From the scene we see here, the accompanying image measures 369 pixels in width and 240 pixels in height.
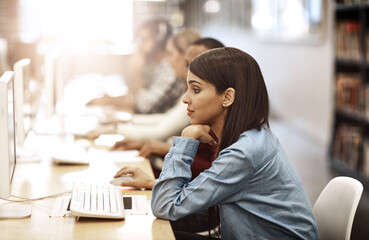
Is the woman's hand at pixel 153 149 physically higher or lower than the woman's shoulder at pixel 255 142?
lower

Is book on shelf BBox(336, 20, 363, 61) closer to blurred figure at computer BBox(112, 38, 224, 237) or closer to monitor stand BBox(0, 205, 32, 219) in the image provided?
blurred figure at computer BBox(112, 38, 224, 237)

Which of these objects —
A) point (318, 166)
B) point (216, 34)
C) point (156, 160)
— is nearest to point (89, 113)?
point (156, 160)

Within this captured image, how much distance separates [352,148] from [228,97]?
343 centimetres

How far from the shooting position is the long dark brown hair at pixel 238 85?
5.47 feet

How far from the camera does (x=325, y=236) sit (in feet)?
6.13

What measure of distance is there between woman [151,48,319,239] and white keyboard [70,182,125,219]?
0.15 m

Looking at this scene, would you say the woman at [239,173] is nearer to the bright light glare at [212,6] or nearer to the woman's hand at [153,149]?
the woman's hand at [153,149]

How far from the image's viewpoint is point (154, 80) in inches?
195

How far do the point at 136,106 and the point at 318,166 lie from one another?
183 cm

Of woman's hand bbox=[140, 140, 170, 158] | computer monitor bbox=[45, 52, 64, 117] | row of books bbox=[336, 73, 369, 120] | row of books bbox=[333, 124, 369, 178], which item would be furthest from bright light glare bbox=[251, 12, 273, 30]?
woman's hand bbox=[140, 140, 170, 158]

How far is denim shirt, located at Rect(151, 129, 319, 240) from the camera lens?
5.29ft

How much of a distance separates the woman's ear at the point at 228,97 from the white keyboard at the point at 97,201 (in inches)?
18.1

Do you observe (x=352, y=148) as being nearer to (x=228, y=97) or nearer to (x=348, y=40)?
(x=348, y=40)

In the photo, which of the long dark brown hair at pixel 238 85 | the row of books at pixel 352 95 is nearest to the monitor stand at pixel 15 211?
the long dark brown hair at pixel 238 85
